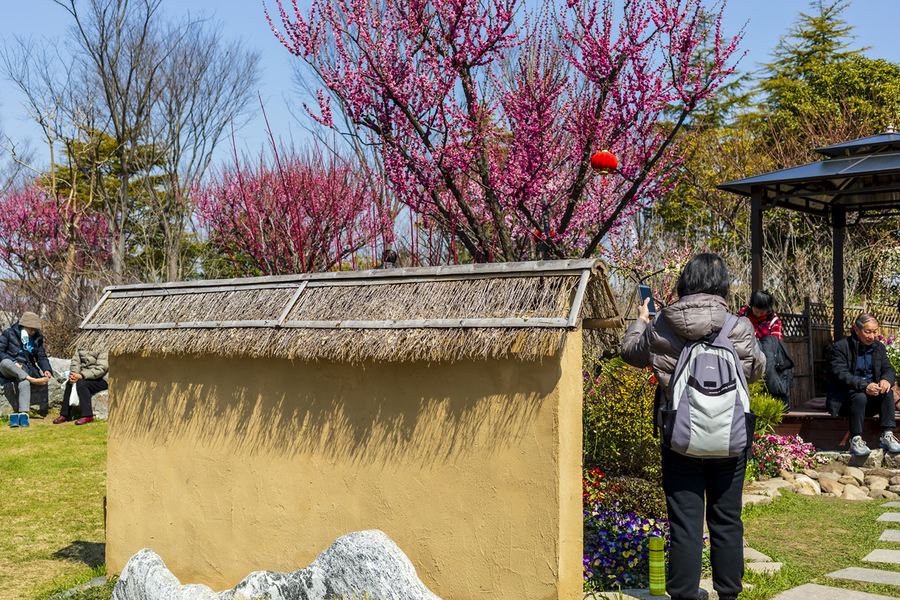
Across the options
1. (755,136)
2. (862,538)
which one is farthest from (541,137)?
(755,136)

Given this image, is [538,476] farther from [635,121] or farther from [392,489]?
[635,121]

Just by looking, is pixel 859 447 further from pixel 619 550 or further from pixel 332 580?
pixel 332 580

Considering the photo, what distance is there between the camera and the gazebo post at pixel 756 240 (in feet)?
29.4

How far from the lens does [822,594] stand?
4.02 metres

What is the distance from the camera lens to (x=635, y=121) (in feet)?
26.5

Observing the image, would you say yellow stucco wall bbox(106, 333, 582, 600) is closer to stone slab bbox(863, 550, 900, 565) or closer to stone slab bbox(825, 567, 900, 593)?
stone slab bbox(825, 567, 900, 593)

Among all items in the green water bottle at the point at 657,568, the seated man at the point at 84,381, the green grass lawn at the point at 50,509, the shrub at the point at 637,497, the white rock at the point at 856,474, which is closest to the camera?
the green water bottle at the point at 657,568

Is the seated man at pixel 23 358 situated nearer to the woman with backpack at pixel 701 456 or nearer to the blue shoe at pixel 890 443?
the woman with backpack at pixel 701 456

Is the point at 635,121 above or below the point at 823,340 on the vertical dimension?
above

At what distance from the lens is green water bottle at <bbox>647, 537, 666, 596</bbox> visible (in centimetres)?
393

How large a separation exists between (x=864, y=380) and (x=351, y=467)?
19.0ft

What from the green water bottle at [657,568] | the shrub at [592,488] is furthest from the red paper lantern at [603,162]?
the green water bottle at [657,568]

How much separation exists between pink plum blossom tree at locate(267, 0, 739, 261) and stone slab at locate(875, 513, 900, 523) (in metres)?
3.72

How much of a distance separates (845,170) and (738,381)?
20.1ft
